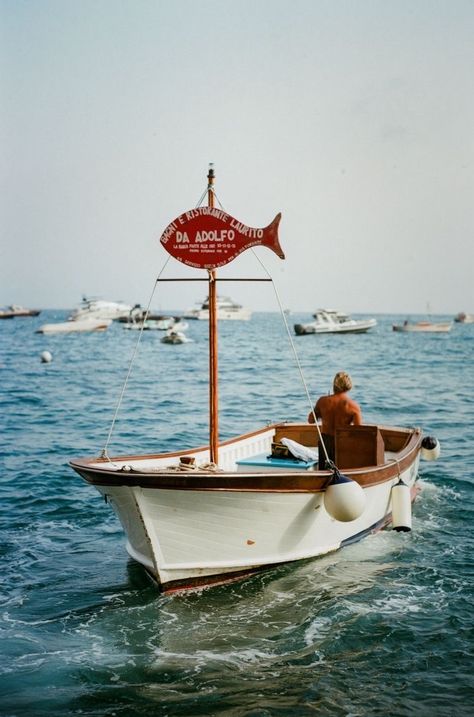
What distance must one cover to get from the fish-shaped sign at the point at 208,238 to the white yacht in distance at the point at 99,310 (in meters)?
109

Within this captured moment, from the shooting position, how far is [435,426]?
22438 mm

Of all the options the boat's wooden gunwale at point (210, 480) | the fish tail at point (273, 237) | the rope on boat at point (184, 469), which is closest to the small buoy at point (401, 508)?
the boat's wooden gunwale at point (210, 480)

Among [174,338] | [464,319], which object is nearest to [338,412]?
[174,338]

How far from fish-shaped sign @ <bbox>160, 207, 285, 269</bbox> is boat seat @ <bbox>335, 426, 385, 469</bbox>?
→ 3014 mm

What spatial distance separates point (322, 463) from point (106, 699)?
4689 mm

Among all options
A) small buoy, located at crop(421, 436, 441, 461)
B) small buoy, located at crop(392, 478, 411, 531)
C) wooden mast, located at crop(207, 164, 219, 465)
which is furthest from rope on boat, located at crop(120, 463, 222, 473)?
small buoy, located at crop(421, 436, 441, 461)

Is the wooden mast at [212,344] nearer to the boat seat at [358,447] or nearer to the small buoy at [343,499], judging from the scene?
the small buoy at [343,499]

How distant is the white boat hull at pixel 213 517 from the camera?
8.23 metres

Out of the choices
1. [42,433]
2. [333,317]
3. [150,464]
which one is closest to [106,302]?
[333,317]

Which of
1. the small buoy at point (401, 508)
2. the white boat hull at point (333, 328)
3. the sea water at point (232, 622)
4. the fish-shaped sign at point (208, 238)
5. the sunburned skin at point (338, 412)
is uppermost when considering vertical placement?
the fish-shaped sign at point (208, 238)

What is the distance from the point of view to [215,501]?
839 cm

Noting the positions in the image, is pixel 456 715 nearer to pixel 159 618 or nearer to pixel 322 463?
pixel 159 618

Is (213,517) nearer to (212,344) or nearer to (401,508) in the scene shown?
(212,344)

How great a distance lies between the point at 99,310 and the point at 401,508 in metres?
113
